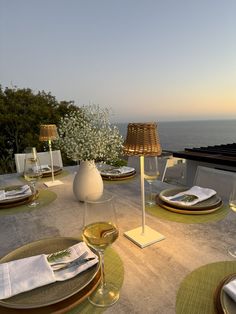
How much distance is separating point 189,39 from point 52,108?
183 inches

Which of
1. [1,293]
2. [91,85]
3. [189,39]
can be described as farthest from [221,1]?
[1,293]

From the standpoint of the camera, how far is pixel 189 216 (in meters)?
1.19

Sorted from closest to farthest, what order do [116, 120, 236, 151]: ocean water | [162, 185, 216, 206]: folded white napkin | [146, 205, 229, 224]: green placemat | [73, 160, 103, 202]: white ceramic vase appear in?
[146, 205, 229, 224]: green placemat → [162, 185, 216, 206]: folded white napkin → [73, 160, 103, 202]: white ceramic vase → [116, 120, 236, 151]: ocean water

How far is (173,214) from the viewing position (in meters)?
1.23

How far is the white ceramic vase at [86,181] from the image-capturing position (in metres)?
1.46

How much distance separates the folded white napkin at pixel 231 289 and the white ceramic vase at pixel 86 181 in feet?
3.22

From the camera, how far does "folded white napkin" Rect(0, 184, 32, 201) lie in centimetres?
149

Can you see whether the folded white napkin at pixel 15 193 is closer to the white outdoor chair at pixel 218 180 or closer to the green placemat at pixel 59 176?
the green placemat at pixel 59 176

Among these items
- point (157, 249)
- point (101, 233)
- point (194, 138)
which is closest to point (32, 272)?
point (101, 233)

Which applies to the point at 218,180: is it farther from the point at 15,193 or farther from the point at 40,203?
the point at 15,193

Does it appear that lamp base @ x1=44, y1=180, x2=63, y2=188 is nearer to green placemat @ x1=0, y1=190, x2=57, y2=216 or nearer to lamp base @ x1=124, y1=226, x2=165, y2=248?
green placemat @ x1=0, y1=190, x2=57, y2=216

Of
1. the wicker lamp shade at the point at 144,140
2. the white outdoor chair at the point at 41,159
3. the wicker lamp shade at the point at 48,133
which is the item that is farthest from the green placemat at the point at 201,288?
the white outdoor chair at the point at 41,159

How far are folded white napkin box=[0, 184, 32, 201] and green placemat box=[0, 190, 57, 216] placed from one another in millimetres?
95

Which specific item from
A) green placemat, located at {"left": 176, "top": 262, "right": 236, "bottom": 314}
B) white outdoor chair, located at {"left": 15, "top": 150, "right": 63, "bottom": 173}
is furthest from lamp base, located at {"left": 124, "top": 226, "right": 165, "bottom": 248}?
white outdoor chair, located at {"left": 15, "top": 150, "right": 63, "bottom": 173}
